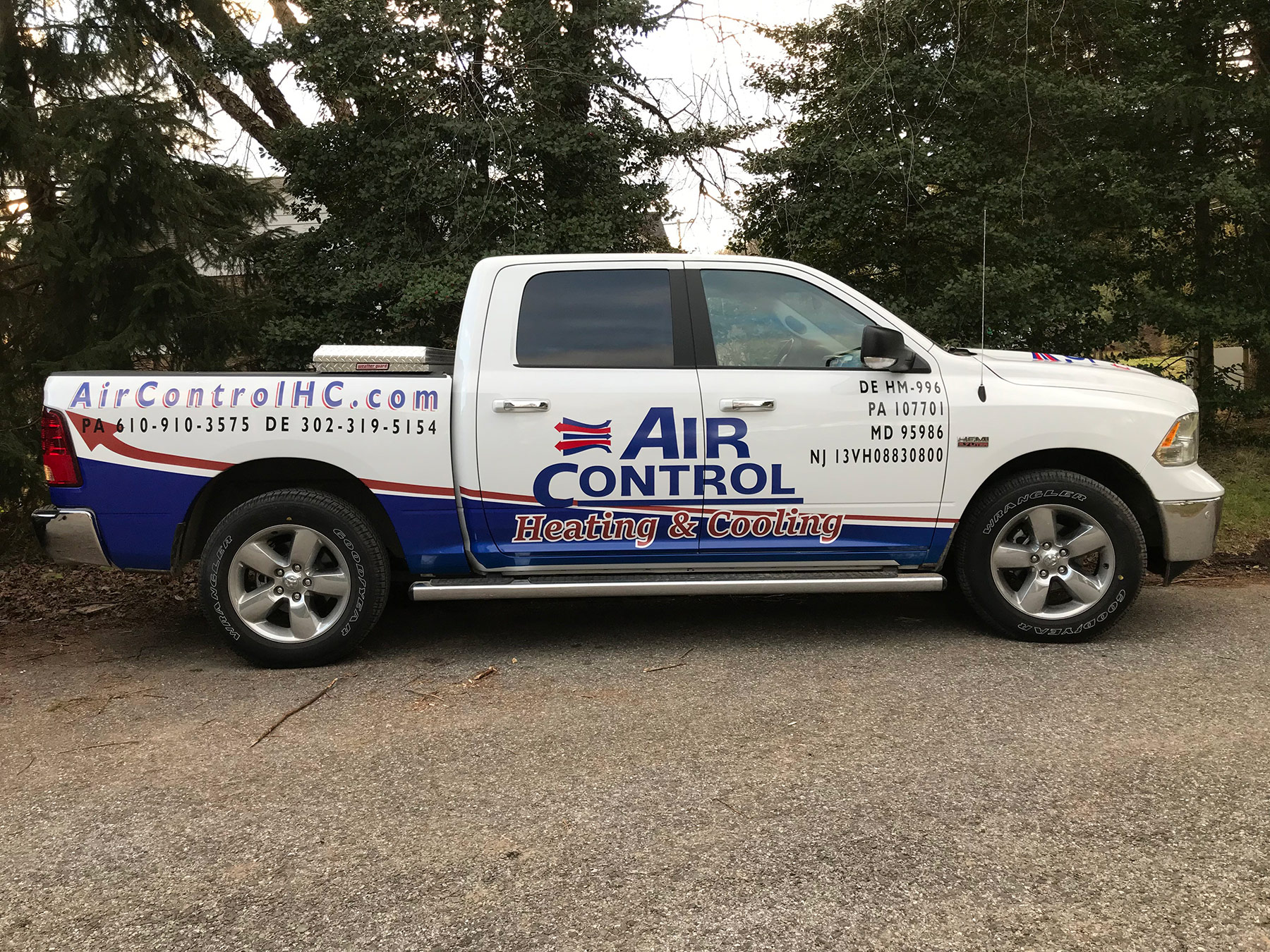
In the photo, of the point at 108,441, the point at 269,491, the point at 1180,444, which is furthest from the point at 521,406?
the point at 1180,444

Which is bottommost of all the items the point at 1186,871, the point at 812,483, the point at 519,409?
the point at 1186,871

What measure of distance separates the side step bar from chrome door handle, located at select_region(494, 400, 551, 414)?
0.82m

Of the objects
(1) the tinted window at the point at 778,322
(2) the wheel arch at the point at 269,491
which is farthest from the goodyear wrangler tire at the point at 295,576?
(1) the tinted window at the point at 778,322

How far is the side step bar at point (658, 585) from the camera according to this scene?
5074mm

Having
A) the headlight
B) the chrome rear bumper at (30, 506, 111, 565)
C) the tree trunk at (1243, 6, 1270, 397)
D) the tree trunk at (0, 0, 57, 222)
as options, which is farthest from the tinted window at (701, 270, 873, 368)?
the tree trunk at (1243, 6, 1270, 397)

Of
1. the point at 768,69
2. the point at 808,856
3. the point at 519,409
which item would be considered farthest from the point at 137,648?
the point at 768,69

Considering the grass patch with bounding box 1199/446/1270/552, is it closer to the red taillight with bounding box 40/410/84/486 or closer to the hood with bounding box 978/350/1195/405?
the hood with bounding box 978/350/1195/405

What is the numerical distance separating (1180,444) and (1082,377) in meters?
0.59

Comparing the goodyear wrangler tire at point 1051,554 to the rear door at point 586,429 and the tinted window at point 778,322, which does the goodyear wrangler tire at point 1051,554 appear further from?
the rear door at point 586,429

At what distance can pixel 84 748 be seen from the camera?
4188mm

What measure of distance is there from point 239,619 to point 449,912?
272 centimetres

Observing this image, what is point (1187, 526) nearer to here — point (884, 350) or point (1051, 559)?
point (1051, 559)

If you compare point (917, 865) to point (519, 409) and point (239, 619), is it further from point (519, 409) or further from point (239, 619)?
point (239, 619)

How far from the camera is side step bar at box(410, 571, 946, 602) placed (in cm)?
507
